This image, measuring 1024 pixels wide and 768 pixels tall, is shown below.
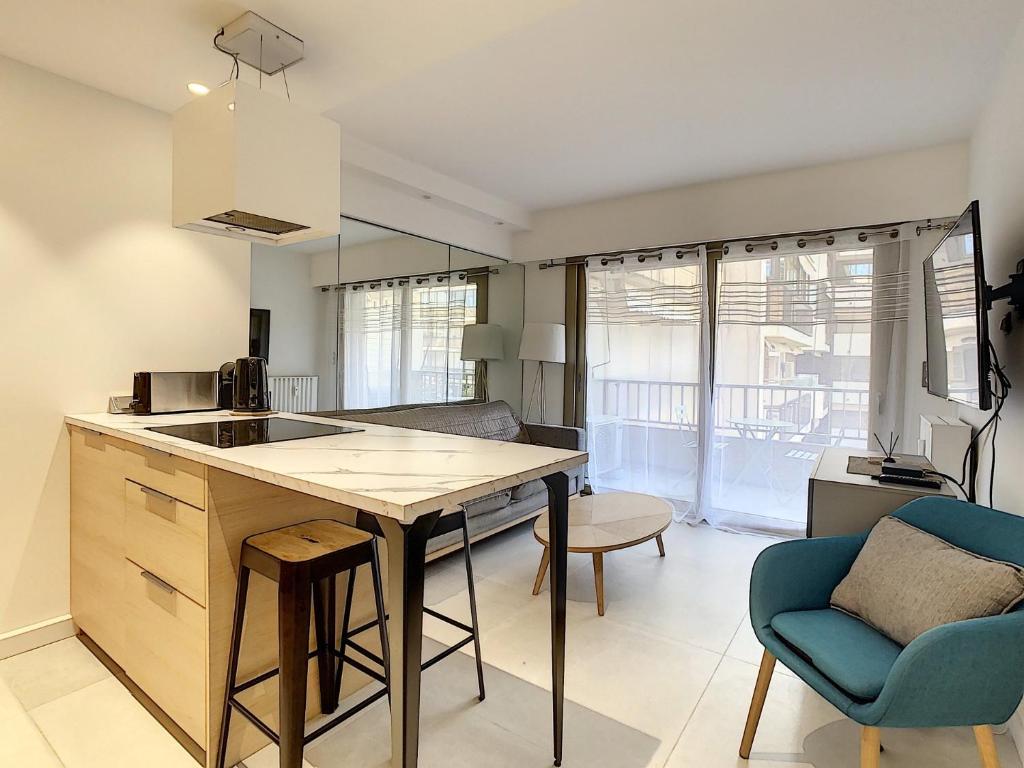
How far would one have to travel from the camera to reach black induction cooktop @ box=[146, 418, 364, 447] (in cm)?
181

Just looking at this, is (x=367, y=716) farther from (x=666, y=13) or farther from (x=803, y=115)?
(x=803, y=115)

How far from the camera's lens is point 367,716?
75.0 inches

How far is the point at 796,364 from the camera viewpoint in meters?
3.90

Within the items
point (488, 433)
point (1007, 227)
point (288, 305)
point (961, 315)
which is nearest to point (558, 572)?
point (961, 315)

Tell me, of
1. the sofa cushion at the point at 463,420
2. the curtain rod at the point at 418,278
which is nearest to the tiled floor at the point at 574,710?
the sofa cushion at the point at 463,420

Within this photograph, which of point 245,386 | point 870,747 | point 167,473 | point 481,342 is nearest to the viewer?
point 870,747

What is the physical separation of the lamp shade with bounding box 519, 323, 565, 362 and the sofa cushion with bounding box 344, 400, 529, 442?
1.62 feet

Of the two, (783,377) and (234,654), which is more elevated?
(783,377)

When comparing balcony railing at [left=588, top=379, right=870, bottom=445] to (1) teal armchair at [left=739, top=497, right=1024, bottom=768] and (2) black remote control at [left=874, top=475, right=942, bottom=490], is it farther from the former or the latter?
(1) teal armchair at [left=739, top=497, right=1024, bottom=768]

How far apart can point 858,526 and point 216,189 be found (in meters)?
2.59

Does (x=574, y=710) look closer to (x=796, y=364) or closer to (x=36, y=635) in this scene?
(x=36, y=635)

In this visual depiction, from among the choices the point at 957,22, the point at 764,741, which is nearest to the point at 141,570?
the point at 764,741

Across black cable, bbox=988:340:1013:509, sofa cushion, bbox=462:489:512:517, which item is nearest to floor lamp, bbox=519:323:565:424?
sofa cushion, bbox=462:489:512:517

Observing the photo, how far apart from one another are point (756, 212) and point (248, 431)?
3.58 m
